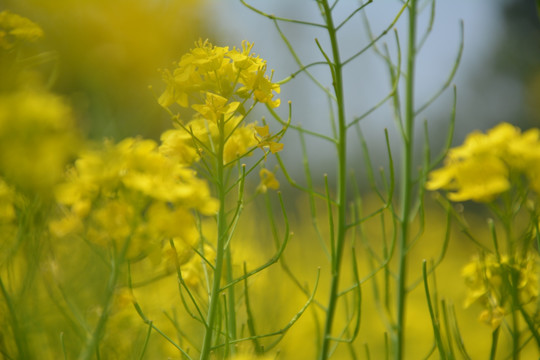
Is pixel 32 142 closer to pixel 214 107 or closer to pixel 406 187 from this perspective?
pixel 214 107

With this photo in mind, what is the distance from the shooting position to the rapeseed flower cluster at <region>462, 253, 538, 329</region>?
94 centimetres

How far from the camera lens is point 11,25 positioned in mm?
842

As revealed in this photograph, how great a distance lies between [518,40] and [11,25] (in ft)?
28.4

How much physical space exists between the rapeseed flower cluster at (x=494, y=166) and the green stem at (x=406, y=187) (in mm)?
66

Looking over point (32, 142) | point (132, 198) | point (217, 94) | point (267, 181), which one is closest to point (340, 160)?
point (267, 181)

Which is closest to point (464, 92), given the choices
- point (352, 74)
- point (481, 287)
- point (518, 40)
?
point (518, 40)

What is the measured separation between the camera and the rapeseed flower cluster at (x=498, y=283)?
94cm

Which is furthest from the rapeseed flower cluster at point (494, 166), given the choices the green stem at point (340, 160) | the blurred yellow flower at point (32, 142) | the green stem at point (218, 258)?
the blurred yellow flower at point (32, 142)

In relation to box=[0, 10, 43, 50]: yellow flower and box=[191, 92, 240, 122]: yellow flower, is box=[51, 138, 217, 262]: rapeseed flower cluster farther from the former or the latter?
box=[0, 10, 43, 50]: yellow flower

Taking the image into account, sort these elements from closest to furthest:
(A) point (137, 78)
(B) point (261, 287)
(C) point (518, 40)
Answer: (B) point (261, 287), (A) point (137, 78), (C) point (518, 40)

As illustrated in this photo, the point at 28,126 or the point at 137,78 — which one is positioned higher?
the point at 137,78

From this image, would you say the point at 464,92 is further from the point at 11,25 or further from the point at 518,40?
the point at 11,25

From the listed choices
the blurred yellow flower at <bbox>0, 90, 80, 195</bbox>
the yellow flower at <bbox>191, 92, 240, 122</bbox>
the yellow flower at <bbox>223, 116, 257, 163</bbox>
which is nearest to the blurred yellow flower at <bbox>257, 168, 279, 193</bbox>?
the yellow flower at <bbox>223, 116, 257, 163</bbox>

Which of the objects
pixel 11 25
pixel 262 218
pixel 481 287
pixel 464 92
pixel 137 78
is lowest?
pixel 481 287
